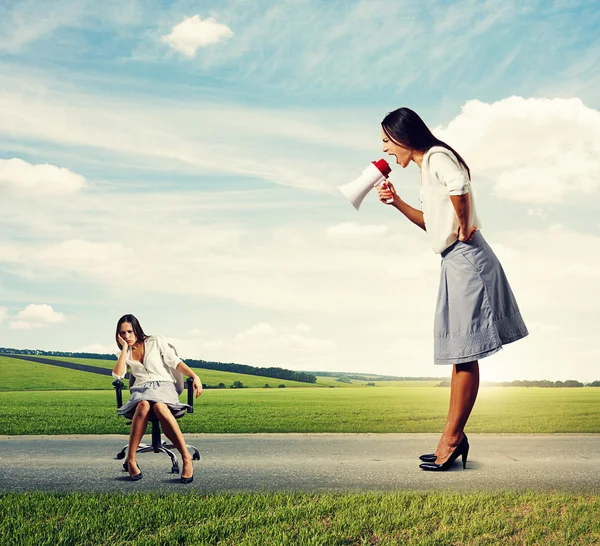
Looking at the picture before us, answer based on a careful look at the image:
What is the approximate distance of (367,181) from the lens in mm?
4910

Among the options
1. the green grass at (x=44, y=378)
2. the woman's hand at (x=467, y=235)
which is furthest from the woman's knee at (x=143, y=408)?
the green grass at (x=44, y=378)

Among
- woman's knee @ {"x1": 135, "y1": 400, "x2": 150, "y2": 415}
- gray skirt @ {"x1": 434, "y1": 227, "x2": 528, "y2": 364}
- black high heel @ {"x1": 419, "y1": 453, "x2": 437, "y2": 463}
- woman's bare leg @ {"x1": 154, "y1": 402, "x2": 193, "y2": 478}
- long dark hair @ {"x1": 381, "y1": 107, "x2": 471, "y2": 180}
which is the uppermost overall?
long dark hair @ {"x1": 381, "y1": 107, "x2": 471, "y2": 180}

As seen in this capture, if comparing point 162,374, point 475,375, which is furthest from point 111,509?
point 475,375

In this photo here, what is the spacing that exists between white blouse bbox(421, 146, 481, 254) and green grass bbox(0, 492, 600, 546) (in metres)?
1.88

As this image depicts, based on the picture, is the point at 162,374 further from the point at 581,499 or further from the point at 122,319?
the point at 581,499

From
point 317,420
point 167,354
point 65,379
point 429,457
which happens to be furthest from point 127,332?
point 65,379

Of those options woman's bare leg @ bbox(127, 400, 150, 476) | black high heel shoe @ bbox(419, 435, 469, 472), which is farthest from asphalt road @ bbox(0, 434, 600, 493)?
woman's bare leg @ bbox(127, 400, 150, 476)

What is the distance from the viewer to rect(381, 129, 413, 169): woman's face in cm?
489

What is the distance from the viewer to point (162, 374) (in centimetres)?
570

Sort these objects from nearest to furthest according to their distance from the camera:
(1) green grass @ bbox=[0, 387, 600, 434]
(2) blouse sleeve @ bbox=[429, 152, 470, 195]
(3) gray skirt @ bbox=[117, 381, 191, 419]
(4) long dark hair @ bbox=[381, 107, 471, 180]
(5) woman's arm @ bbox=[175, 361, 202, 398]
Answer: (2) blouse sleeve @ bbox=[429, 152, 470, 195] → (4) long dark hair @ bbox=[381, 107, 471, 180] → (5) woman's arm @ bbox=[175, 361, 202, 398] → (3) gray skirt @ bbox=[117, 381, 191, 419] → (1) green grass @ bbox=[0, 387, 600, 434]

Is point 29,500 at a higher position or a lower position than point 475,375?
lower

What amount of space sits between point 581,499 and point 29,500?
4216 millimetres

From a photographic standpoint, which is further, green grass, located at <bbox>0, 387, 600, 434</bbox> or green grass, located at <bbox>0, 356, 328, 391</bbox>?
green grass, located at <bbox>0, 356, 328, 391</bbox>

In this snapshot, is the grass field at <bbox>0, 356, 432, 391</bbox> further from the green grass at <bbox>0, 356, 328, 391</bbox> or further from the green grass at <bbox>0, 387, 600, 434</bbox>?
the green grass at <bbox>0, 387, 600, 434</bbox>
